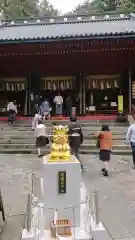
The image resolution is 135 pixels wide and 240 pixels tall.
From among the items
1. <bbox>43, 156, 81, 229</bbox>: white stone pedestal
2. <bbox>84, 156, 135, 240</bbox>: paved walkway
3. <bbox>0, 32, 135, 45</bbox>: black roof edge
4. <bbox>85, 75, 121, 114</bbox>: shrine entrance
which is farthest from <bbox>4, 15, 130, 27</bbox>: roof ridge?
<bbox>43, 156, 81, 229</bbox>: white stone pedestal

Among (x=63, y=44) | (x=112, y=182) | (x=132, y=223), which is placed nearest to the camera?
(x=132, y=223)

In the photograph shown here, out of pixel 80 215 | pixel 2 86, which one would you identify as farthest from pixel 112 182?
pixel 2 86

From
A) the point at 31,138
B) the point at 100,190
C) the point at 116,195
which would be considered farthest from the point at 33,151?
the point at 116,195

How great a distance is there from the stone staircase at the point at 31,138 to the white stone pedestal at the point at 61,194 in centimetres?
776

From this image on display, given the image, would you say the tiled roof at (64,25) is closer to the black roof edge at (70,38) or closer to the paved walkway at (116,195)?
the black roof edge at (70,38)

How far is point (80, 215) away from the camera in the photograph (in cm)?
480

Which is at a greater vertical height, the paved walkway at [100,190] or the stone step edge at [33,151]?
the paved walkway at [100,190]

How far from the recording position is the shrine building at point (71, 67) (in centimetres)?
1662

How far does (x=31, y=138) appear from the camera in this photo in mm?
13766

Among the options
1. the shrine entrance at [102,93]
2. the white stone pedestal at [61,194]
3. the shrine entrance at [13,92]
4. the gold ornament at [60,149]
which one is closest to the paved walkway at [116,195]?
the white stone pedestal at [61,194]

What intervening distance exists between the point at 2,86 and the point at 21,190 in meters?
12.8

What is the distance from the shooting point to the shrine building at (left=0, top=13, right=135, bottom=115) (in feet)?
54.5

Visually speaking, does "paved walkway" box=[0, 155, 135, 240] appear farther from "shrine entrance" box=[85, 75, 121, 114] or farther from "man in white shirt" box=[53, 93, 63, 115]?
"shrine entrance" box=[85, 75, 121, 114]

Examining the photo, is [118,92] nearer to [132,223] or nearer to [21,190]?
[21,190]
